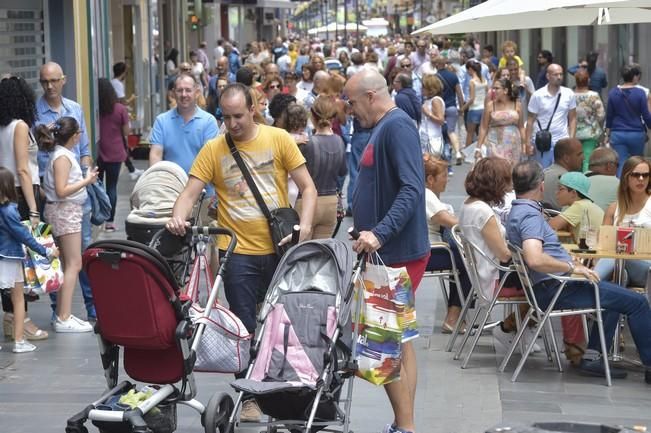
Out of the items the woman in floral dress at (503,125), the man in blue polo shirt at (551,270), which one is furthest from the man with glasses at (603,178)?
the woman in floral dress at (503,125)

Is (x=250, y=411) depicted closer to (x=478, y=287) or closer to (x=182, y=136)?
(x=478, y=287)

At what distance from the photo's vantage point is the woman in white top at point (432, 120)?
1797 cm

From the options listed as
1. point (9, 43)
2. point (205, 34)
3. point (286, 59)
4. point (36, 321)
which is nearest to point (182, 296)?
point (36, 321)

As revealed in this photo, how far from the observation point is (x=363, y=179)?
6.76 metres

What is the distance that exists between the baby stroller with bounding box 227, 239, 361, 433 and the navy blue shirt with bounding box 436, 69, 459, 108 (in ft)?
51.3

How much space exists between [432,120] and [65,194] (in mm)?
9098

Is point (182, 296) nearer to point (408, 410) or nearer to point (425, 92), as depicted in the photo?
point (408, 410)

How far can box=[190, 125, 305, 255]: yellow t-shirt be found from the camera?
7.23 meters

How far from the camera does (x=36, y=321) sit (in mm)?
10500

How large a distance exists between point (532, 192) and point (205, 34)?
40.5 metres

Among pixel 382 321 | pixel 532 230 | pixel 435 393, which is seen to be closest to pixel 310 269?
pixel 382 321

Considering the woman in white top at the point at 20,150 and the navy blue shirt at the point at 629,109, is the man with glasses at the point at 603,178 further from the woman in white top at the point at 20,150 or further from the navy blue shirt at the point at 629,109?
the navy blue shirt at the point at 629,109

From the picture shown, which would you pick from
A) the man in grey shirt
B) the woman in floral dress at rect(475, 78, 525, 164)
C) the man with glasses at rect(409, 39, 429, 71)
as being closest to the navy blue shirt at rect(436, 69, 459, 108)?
the man with glasses at rect(409, 39, 429, 71)

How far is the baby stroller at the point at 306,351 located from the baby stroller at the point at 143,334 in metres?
0.33
